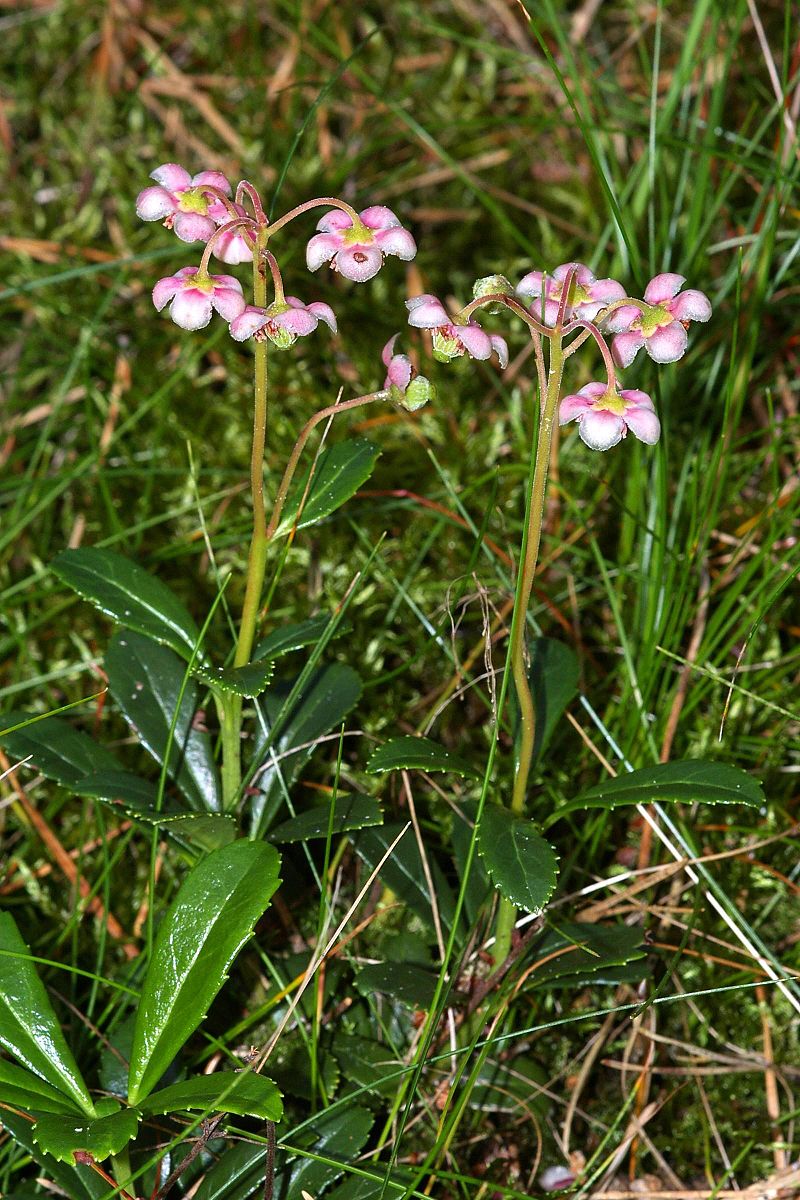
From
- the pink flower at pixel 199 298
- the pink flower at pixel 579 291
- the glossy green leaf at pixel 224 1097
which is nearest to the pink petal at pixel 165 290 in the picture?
the pink flower at pixel 199 298

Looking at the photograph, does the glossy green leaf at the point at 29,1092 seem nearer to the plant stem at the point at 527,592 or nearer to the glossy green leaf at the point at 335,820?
the glossy green leaf at the point at 335,820

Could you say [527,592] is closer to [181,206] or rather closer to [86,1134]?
[181,206]

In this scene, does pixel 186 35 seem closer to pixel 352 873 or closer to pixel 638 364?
pixel 638 364

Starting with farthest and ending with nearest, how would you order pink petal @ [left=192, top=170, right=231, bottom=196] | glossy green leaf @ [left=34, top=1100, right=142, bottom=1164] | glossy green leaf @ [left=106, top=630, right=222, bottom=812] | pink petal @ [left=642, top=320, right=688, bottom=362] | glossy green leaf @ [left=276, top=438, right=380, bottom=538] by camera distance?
glossy green leaf @ [left=106, top=630, right=222, bottom=812], glossy green leaf @ [left=276, top=438, right=380, bottom=538], pink petal @ [left=192, top=170, right=231, bottom=196], pink petal @ [left=642, top=320, right=688, bottom=362], glossy green leaf @ [left=34, top=1100, right=142, bottom=1164]

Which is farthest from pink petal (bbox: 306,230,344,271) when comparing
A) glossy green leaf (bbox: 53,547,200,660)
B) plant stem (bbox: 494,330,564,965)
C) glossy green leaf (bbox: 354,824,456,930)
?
glossy green leaf (bbox: 354,824,456,930)

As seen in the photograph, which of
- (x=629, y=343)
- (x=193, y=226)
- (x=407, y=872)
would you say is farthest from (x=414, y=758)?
(x=193, y=226)

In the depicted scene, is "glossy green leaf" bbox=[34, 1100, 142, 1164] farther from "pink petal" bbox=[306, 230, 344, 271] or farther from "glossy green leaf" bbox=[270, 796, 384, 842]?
"pink petal" bbox=[306, 230, 344, 271]
